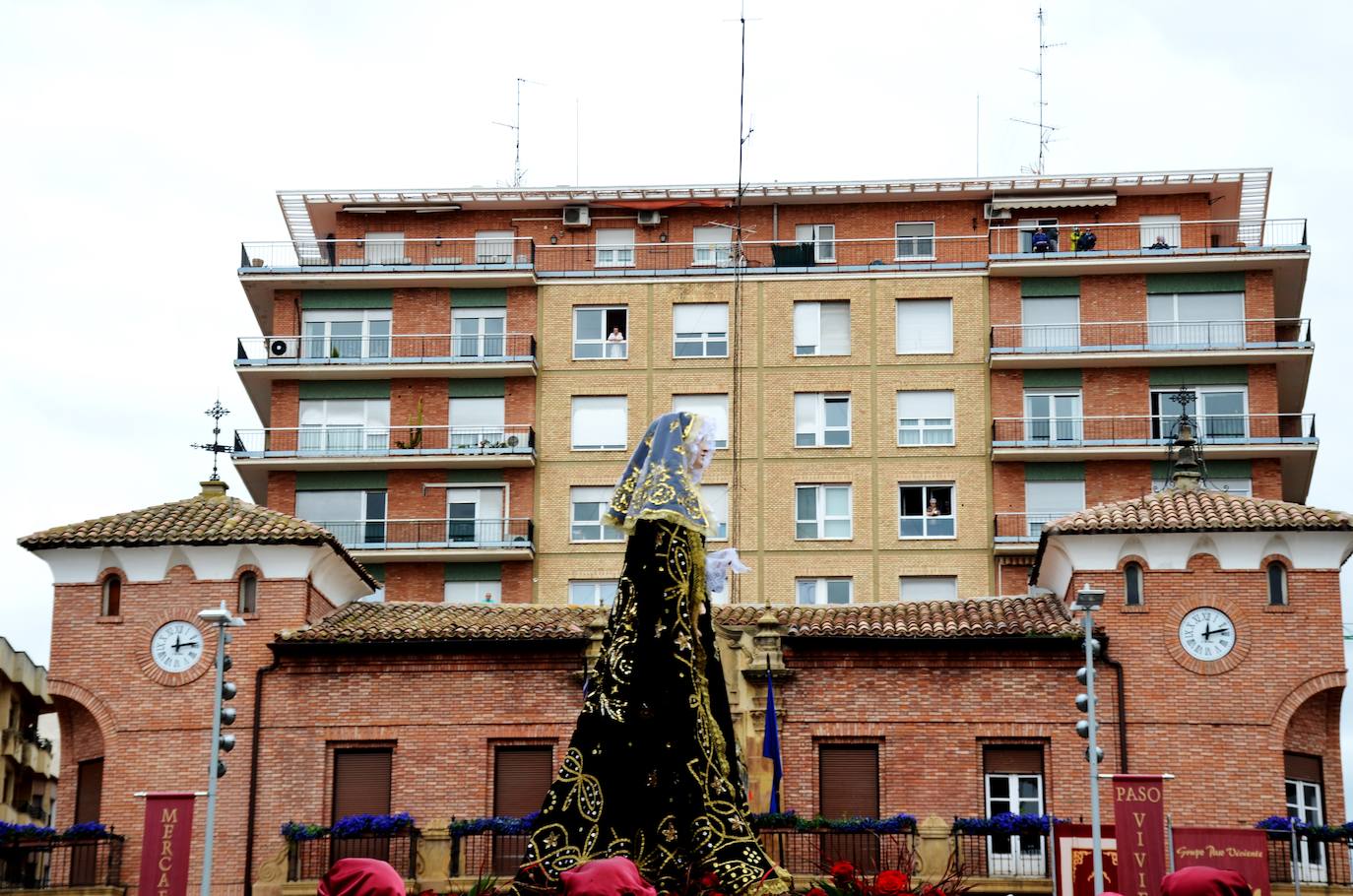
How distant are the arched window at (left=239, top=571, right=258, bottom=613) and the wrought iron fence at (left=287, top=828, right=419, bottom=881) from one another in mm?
4033

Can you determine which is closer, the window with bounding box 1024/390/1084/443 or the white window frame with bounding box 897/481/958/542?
the white window frame with bounding box 897/481/958/542

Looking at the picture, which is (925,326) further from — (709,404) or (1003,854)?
(1003,854)

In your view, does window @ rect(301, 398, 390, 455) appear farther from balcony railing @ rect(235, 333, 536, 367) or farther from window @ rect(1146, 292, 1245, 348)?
window @ rect(1146, 292, 1245, 348)

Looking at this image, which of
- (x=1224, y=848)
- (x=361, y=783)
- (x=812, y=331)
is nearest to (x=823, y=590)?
(x=812, y=331)

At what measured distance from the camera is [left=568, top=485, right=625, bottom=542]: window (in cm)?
5516

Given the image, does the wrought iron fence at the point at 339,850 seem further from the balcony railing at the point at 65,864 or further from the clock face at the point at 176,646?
the clock face at the point at 176,646

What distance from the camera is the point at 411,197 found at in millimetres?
58312

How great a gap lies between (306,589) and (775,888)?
17822 mm

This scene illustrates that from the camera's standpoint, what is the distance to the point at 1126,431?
2153 inches

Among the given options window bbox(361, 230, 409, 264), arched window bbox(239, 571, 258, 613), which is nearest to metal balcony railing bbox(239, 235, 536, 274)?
window bbox(361, 230, 409, 264)

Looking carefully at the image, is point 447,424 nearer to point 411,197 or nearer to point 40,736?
point 411,197

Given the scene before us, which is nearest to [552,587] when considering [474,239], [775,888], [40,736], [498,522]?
[498,522]

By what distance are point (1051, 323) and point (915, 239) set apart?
471 centimetres

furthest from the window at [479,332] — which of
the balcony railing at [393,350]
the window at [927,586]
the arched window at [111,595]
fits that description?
the arched window at [111,595]
